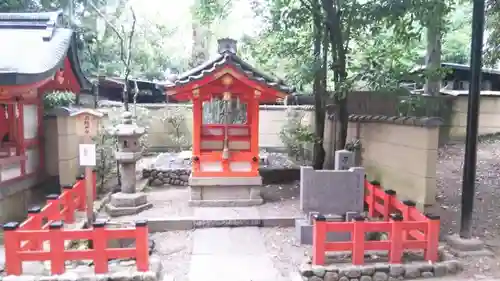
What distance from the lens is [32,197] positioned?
902 centimetres

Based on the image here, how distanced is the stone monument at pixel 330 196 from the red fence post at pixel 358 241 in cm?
150

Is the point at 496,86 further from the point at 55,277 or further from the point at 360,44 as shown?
the point at 55,277

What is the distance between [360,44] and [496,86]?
500 inches

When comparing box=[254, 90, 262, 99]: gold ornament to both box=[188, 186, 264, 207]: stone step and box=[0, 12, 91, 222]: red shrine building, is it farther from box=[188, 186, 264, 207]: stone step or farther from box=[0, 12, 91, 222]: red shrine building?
box=[0, 12, 91, 222]: red shrine building

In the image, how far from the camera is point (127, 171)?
8.93 m

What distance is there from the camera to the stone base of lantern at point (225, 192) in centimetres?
930

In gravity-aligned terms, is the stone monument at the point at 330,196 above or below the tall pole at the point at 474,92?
below

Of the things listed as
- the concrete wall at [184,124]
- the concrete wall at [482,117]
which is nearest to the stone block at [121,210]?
the concrete wall at [184,124]

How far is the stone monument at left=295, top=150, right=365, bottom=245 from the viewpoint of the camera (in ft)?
23.4

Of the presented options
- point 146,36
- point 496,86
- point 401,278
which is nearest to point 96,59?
point 146,36

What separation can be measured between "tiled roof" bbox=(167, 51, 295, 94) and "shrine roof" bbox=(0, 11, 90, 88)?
251cm

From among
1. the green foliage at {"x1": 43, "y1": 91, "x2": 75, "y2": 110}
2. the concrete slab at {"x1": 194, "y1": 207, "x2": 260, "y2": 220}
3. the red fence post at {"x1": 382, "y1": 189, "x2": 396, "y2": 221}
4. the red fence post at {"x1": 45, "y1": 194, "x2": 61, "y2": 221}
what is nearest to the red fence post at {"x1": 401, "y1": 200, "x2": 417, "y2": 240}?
the red fence post at {"x1": 382, "y1": 189, "x2": 396, "y2": 221}

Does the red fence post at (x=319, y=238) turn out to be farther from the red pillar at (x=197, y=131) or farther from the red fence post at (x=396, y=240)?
the red pillar at (x=197, y=131)

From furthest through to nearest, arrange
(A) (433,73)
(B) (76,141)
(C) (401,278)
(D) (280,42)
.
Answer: (D) (280,42) → (B) (76,141) → (A) (433,73) → (C) (401,278)
